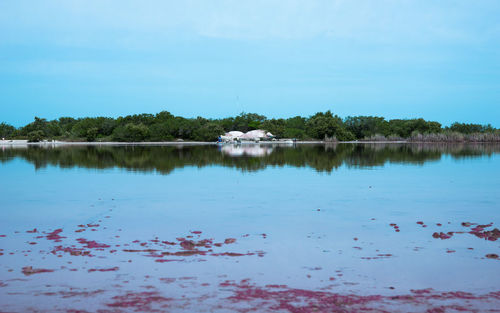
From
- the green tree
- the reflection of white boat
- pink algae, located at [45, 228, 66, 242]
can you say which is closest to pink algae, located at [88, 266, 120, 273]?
pink algae, located at [45, 228, 66, 242]

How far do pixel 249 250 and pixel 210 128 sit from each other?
78.1 meters

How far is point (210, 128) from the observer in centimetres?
8525

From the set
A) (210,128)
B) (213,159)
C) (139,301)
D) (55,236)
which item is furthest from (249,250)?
(210,128)

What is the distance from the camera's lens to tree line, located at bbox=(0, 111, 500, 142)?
84062 mm


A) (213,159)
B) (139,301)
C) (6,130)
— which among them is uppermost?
(6,130)

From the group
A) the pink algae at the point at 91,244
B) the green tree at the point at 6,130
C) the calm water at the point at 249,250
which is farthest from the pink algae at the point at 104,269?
the green tree at the point at 6,130

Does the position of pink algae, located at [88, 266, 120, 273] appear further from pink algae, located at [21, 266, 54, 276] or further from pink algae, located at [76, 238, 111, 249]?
pink algae, located at [76, 238, 111, 249]

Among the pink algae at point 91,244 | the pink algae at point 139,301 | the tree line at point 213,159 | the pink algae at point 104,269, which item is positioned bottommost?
the pink algae at point 139,301

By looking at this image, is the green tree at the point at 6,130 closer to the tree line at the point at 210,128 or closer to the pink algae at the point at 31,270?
the tree line at the point at 210,128

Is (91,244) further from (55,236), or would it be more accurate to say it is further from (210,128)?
(210,128)

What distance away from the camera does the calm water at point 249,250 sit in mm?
5609

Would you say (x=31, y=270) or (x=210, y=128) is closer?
(x=31, y=270)

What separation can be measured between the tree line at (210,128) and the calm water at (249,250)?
69.5 meters

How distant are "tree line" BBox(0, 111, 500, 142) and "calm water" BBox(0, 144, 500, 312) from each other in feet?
228
